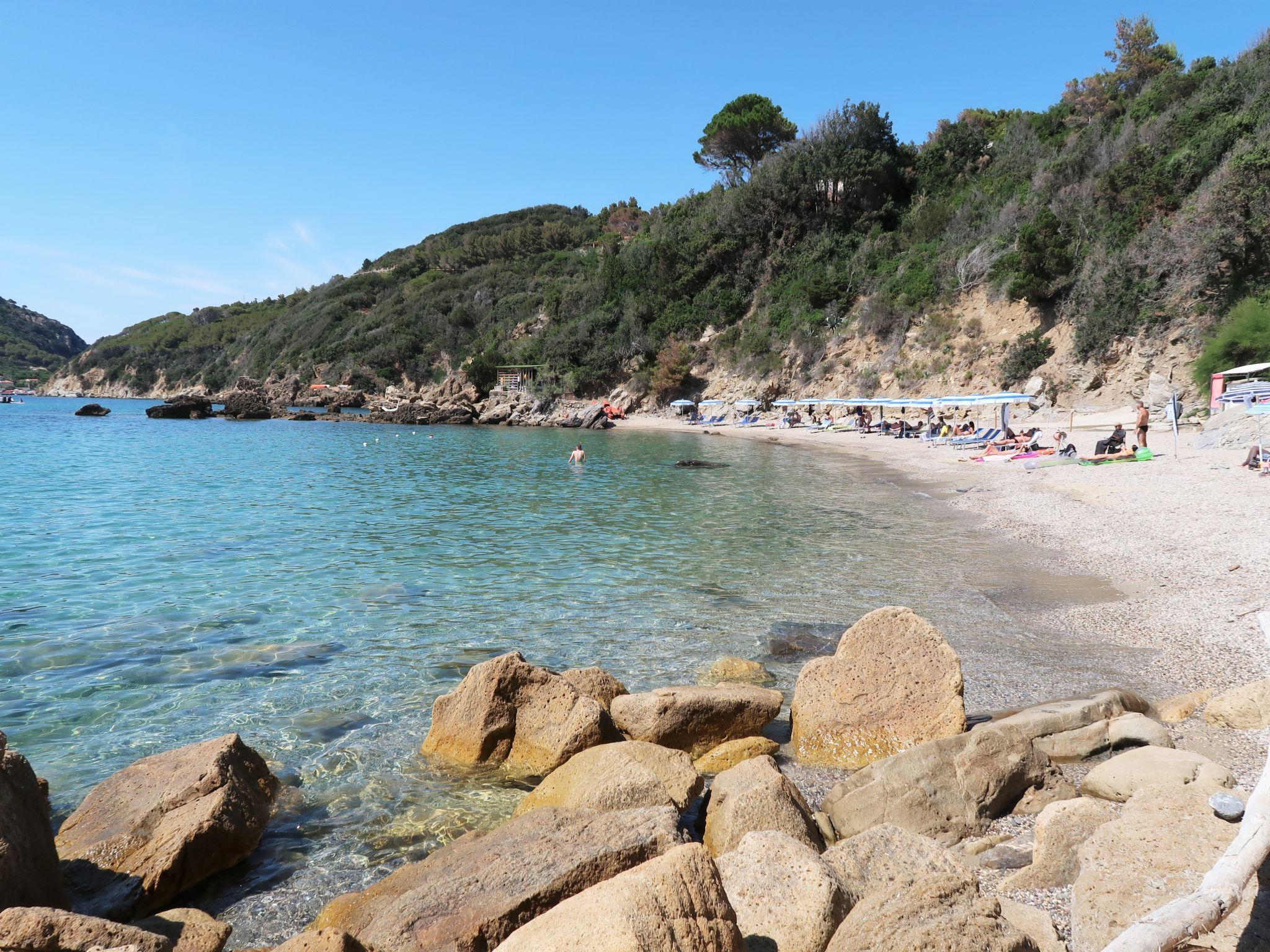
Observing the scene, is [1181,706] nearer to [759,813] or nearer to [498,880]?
[759,813]

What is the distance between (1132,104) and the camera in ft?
132

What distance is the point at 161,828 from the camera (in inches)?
160

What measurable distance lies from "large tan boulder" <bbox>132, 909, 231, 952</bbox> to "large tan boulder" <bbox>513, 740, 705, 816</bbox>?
1616 millimetres

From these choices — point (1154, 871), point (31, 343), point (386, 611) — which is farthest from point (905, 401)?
point (31, 343)

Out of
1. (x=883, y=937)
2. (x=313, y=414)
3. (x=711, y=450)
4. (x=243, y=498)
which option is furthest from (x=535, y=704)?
(x=313, y=414)

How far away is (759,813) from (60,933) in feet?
9.91

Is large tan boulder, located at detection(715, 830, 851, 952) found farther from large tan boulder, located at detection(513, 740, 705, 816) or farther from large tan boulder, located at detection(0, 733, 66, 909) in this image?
large tan boulder, located at detection(0, 733, 66, 909)

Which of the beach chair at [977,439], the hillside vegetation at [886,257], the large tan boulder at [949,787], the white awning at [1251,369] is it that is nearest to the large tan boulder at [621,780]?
the large tan boulder at [949,787]

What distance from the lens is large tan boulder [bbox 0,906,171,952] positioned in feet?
8.30

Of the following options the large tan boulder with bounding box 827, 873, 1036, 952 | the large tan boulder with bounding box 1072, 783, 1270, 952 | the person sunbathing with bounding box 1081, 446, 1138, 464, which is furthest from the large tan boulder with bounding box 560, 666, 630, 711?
the person sunbathing with bounding box 1081, 446, 1138, 464

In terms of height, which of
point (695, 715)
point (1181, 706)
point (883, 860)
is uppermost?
point (883, 860)

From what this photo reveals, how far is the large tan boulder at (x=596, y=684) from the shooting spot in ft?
19.4

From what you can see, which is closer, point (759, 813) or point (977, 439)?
point (759, 813)

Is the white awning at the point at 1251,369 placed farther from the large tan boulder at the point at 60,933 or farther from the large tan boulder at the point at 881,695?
the large tan boulder at the point at 60,933
